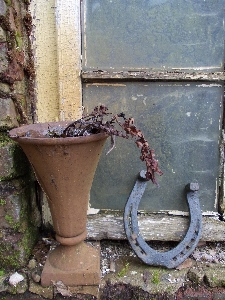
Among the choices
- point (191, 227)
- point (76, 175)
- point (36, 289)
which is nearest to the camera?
point (76, 175)

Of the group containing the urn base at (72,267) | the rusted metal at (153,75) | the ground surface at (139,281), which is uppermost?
the rusted metal at (153,75)

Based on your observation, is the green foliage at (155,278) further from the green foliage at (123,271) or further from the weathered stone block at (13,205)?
the weathered stone block at (13,205)

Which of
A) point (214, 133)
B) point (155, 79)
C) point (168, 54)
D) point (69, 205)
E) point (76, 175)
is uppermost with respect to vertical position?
point (168, 54)

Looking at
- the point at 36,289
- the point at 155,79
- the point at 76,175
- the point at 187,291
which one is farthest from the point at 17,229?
the point at 155,79

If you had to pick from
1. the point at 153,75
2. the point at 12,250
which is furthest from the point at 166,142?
the point at 12,250

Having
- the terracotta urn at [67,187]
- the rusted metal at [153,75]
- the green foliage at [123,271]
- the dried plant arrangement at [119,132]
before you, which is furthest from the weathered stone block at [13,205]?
the rusted metal at [153,75]

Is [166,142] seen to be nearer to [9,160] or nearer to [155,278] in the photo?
[155,278]

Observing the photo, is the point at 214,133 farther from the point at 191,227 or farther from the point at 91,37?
the point at 91,37
